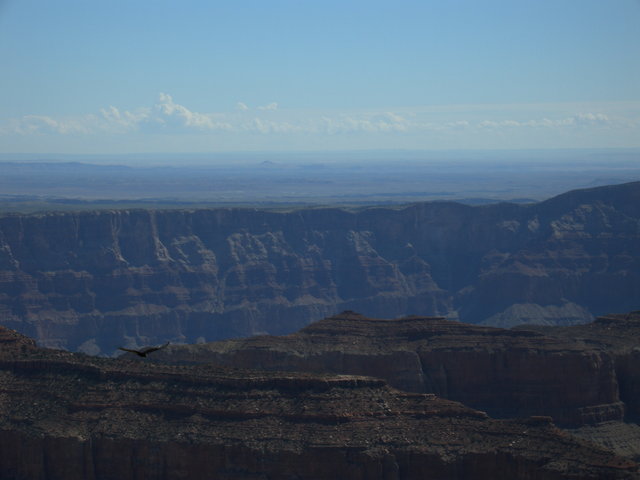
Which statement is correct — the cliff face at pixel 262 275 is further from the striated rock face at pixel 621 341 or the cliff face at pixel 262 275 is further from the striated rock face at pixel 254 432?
the striated rock face at pixel 254 432

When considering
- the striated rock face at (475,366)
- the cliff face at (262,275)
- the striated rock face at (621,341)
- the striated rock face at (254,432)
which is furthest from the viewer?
the cliff face at (262,275)

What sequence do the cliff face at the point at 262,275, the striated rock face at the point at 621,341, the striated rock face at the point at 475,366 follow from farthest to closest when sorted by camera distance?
1. the cliff face at the point at 262,275
2. the striated rock face at the point at 621,341
3. the striated rock face at the point at 475,366

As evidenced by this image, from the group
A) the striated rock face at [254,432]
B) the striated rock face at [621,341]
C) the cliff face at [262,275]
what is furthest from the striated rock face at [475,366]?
the cliff face at [262,275]

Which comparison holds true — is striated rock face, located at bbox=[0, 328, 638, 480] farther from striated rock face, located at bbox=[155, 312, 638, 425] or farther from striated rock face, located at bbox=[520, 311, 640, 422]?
striated rock face, located at bbox=[520, 311, 640, 422]

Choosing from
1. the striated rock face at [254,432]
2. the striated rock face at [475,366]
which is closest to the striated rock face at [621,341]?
the striated rock face at [475,366]

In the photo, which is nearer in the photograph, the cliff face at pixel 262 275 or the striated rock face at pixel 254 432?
the striated rock face at pixel 254 432
